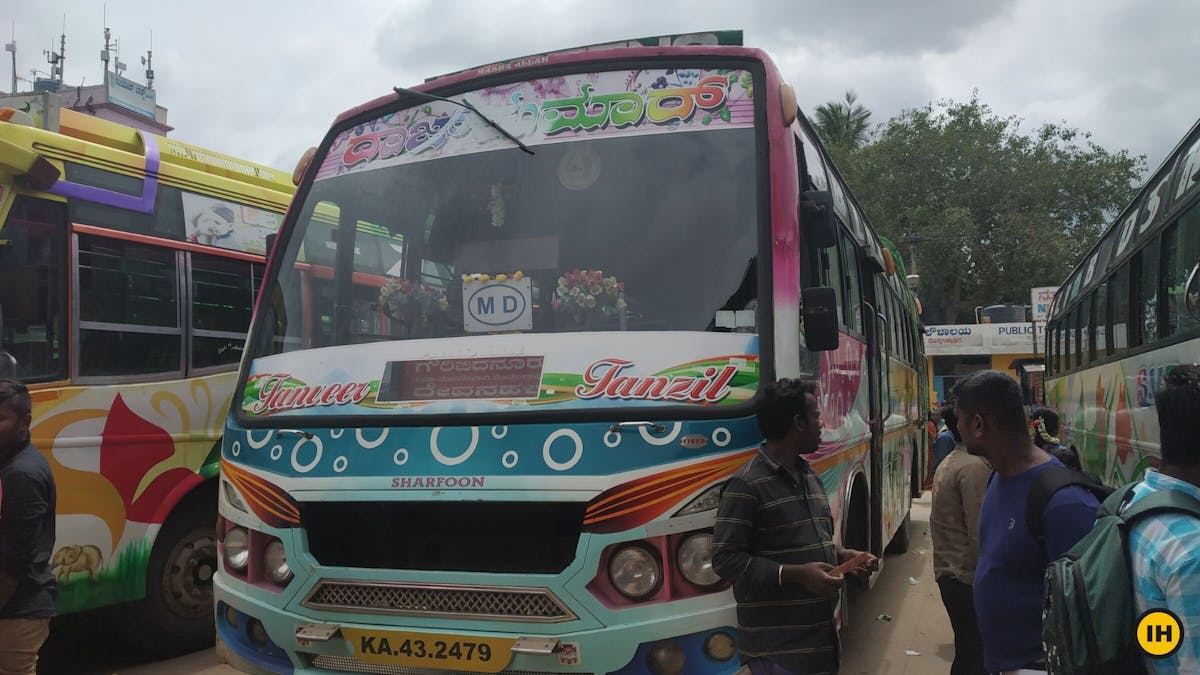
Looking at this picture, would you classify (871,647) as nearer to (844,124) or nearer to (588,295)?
(588,295)

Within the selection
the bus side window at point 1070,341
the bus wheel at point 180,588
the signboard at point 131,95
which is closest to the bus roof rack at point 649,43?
the bus wheel at point 180,588

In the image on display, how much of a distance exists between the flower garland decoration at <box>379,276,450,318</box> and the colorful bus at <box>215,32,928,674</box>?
0.04 ft

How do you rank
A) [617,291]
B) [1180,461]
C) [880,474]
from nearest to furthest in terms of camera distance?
[1180,461] → [617,291] → [880,474]

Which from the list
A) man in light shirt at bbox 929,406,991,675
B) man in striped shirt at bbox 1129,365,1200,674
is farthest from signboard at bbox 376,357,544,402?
man in striped shirt at bbox 1129,365,1200,674

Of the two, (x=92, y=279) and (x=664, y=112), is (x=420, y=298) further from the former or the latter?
(x=92, y=279)

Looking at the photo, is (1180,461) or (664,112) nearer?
(1180,461)

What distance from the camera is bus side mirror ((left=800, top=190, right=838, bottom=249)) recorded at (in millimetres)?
4094

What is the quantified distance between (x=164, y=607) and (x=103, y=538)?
0.71 meters

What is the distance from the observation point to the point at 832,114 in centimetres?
4516

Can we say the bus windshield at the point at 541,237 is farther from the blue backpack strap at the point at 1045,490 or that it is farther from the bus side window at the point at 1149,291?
the bus side window at the point at 1149,291

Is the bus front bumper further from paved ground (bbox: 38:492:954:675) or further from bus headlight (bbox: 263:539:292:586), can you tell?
A: paved ground (bbox: 38:492:954:675)

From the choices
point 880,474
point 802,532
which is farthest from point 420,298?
point 880,474

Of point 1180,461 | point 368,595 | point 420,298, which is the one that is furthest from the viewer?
point 420,298

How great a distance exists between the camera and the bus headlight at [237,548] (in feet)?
13.1
